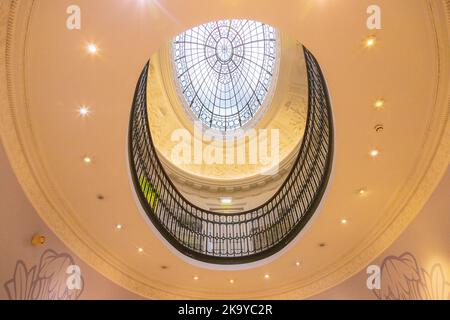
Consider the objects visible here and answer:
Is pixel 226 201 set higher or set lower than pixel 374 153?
lower

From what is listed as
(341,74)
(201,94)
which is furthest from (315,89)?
A: (201,94)

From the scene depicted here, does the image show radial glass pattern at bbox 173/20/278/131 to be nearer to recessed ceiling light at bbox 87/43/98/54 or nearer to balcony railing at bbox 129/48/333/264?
balcony railing at bbox 129/48/333/264

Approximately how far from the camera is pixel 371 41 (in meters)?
4.80

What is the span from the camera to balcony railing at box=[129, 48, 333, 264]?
691 cm

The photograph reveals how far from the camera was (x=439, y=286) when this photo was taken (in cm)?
617

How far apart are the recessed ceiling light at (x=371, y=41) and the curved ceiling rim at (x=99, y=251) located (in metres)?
0.82

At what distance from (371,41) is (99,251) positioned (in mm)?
6290

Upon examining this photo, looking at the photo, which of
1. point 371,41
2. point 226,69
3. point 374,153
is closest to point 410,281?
point 374,153

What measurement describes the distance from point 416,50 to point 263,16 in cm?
209

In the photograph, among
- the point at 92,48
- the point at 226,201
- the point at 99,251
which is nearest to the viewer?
the point at 92,48

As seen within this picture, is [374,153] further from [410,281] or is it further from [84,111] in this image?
[84,111]

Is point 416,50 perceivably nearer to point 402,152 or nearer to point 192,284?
point 402,152

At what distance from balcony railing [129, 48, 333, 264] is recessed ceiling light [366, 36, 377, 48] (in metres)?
1.19

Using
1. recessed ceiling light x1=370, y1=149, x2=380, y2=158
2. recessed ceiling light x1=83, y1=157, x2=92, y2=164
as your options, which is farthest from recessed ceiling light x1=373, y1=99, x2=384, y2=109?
recessed ceiling light x1=83, y1=157, x2=92, y2=164
